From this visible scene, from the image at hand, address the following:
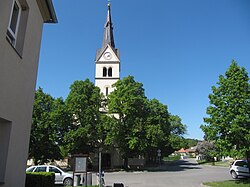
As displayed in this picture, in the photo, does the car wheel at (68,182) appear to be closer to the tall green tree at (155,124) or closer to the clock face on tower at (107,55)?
the tall green tree at (155,124)

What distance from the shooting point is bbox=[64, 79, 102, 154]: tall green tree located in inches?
1298

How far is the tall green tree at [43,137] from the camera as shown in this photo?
102 feet

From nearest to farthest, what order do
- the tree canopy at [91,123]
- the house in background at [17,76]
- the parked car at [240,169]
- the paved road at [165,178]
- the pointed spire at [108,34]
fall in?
the house in background at [17,76]
the paved road at [165,178]
the parked car at [240,169]
the tree canopy at [91,123]
the pointed spire at [108,34]

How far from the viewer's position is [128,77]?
38.4 m

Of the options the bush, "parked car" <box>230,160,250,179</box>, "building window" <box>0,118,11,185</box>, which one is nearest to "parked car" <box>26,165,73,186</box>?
the bush

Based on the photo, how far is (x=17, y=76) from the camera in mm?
6219

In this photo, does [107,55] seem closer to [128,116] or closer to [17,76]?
[128,116]

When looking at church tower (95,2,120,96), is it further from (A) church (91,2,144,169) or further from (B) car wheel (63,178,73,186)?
(B) car wheel (63,178,73,186)

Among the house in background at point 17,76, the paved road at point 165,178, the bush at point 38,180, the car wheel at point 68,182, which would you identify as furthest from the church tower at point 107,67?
the house in background at point 17,76

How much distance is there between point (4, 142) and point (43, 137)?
27.4 metres

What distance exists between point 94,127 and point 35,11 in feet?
93.8

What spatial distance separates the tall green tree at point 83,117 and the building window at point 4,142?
1074 inches

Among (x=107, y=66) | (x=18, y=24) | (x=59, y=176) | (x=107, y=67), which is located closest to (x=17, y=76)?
(x=18, y=24)

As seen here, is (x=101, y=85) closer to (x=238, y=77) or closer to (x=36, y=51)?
(x=238, y=77)
